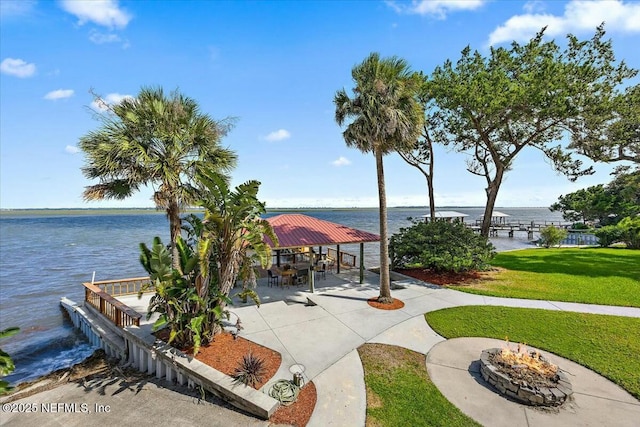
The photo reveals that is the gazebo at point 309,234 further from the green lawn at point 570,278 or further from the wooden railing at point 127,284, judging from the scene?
the green lawn at point 570,278

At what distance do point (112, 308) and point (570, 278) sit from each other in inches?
779

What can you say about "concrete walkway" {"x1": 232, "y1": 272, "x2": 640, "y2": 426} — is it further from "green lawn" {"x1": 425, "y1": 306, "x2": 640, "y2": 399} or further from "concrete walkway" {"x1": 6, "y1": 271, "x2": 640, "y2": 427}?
"green lawn" {"x1": 425, "y1": 306, "x2": 640, "y2": 399}

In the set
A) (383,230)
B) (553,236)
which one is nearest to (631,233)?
(553,236)

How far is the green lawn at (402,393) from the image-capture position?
5391 mm

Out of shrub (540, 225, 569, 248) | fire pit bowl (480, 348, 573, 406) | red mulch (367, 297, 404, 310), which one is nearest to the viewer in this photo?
fire pit bowl (480, 348, 573, 406)

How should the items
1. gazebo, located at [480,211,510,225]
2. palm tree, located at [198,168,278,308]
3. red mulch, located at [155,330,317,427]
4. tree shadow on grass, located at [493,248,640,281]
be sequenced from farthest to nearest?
1. gazebo, located at [480,211,510,225]
2. tree shadow on grass, located at [493,248,640,281]
3. palm tree, located at [198,168,278,308]
4. red mulch, located at [155,330,317,427]

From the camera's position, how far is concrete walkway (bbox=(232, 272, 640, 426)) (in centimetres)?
578

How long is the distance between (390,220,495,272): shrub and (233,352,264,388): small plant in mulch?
10.0 m

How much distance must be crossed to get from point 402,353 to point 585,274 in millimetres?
13491

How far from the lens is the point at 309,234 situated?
41.8 ft

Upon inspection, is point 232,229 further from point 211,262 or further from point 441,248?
point 441,248

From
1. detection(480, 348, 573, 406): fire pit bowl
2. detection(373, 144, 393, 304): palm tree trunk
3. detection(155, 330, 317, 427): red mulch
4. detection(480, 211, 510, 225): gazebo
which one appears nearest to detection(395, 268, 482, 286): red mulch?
detection(373, 144, 393, 304): palm tree trunk

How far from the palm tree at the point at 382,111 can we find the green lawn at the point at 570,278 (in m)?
6.35

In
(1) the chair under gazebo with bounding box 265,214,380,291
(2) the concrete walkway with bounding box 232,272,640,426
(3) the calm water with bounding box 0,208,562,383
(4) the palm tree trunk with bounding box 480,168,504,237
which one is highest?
(4) the palm tree trunk with bounding box 480,168,504,237
